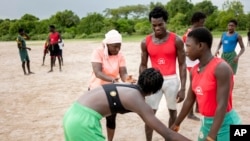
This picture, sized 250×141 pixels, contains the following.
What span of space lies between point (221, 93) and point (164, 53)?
1.61m

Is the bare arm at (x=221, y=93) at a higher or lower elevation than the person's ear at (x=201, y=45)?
lower

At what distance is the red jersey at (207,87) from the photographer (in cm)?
268

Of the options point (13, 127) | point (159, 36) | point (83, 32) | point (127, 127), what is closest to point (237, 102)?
point (127, 127)

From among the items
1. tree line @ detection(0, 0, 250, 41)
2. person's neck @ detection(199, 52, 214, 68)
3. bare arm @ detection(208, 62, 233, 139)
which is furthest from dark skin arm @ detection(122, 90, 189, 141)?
tree line @ detection(0, 0, 250, 41)

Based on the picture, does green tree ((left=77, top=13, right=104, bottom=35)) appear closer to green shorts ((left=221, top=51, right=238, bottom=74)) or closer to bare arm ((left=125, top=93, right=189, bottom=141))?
green shorts ((left=221, top=51, right=238, bottom=74))

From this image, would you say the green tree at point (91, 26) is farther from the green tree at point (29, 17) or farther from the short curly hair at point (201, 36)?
the short curly hair at point (201, 36)

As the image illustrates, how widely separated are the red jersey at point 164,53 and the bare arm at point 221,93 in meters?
1.55

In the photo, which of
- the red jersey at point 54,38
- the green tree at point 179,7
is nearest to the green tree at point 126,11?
the green tree at point 179,7

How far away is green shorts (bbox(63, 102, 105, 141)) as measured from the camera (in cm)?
269

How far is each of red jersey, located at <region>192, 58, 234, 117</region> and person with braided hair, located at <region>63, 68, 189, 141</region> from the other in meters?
0.35

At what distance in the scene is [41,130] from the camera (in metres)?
5.55

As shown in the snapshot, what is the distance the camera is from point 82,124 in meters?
2.69

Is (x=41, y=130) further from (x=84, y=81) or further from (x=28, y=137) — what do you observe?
(x=84, y=81)

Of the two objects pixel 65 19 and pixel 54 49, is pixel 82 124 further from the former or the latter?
pixel 65 19
